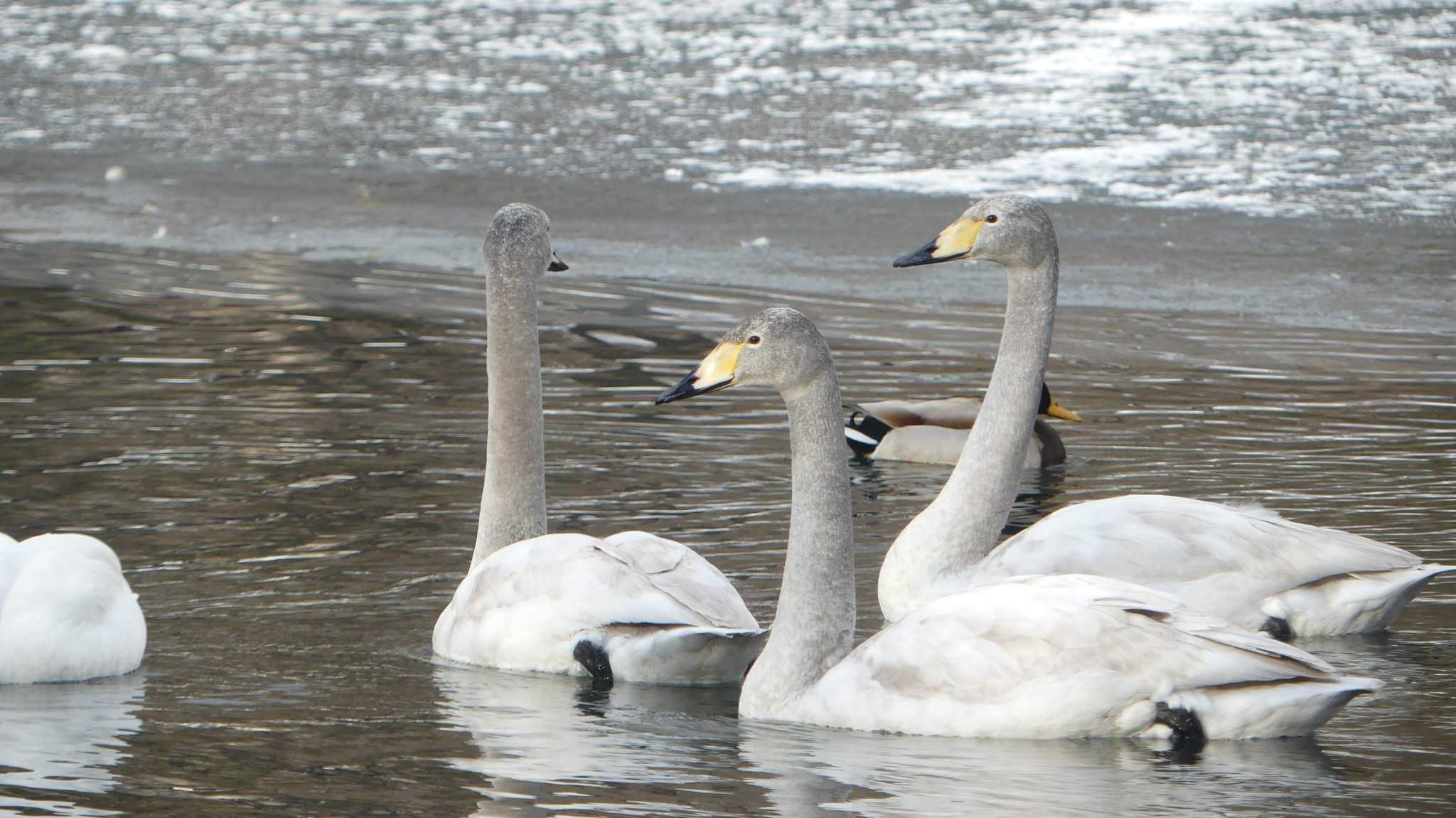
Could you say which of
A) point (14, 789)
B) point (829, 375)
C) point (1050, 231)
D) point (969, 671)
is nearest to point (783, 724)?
point (969, 671)

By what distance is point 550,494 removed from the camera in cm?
798

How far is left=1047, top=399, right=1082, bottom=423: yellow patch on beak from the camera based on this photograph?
9.28 meters

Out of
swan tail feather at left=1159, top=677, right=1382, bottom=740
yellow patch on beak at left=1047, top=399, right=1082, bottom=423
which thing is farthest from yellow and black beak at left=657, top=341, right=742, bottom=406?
yellow patch on beak at left=1047, top=399, right=1082, bottom=423

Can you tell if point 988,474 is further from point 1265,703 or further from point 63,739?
point 63,739

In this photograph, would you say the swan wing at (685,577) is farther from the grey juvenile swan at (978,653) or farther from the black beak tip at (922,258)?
the black beak tip at (922,258)

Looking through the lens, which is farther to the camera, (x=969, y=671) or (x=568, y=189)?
(x=568, y=189)

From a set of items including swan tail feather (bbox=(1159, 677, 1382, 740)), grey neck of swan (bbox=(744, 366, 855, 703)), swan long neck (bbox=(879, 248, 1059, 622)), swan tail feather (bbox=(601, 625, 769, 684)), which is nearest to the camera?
swan tail feather (bbox=(1159, 677, 1382, 740))

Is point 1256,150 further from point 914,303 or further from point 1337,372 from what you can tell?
point 1337,372

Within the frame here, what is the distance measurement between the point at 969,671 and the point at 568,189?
1154 centimetres

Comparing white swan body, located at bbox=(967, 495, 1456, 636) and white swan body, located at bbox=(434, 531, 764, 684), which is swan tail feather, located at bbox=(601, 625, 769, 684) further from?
white swan body, located at bbox=(967, 495, 1456, 636)

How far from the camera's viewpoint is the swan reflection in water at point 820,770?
4496mm

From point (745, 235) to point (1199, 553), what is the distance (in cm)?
883

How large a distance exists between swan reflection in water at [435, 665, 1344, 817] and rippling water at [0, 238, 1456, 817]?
0.01 metres

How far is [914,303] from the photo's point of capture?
1273 centimetres
